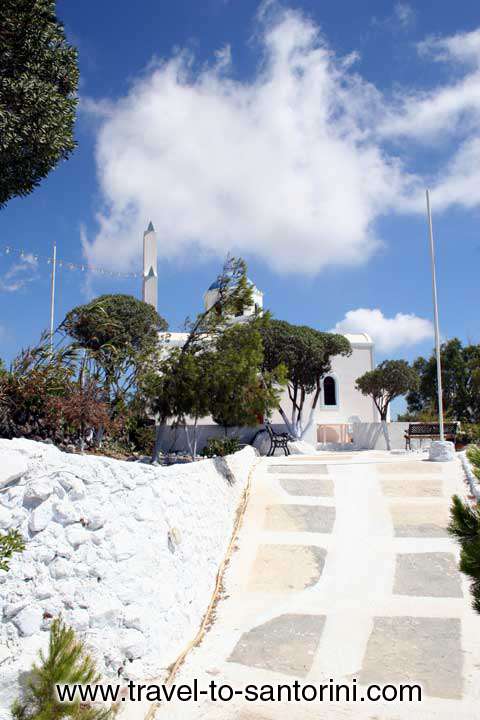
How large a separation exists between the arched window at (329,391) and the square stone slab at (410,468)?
15.2 m

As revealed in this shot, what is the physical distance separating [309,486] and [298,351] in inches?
445

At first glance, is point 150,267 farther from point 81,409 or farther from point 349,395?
point 81,409

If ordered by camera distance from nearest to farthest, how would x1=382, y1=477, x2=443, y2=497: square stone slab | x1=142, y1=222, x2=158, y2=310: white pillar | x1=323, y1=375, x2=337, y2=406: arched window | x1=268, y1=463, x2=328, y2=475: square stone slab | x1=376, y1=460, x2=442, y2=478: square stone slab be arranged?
1. x1=382, y1=477, x2=443, y2=497: square stone slab
2. x1=376, y1=460, x2=442, y2=478: square stone slab
3. x1=268, y1=463, x2=328, y2=475: square stone slab
4. x1=323, y1=375, x2=337, y2=406: arched window
5. x1=142, y1=222, x2=158, y2=310: white pillar

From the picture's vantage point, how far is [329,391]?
97.7ft

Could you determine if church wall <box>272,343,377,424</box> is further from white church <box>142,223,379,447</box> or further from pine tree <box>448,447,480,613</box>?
pine tree <box>448,447,480,613</box>

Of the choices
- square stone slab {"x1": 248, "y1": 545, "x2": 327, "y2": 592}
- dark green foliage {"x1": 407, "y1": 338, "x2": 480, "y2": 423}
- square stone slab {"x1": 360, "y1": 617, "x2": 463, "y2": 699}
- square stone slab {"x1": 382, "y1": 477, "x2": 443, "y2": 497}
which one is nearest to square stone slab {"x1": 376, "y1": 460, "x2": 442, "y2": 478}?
square stone slab {"x1": 382, "y1": 477, "x2": 443, "y2": 497}

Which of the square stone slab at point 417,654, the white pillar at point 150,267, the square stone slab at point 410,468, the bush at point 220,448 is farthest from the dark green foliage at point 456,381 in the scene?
the square stone slab at point 417,654

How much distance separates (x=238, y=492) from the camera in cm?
1105

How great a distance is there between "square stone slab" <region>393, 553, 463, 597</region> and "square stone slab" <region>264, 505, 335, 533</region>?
1.66 meters

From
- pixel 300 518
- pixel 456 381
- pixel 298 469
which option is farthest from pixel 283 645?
pixel 456 381

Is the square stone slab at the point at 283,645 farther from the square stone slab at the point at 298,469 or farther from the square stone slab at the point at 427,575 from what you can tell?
the square stone slab at the point at 298,469

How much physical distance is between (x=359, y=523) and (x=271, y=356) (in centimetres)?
1363

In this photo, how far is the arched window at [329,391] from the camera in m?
29.6

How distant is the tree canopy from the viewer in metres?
22.9
